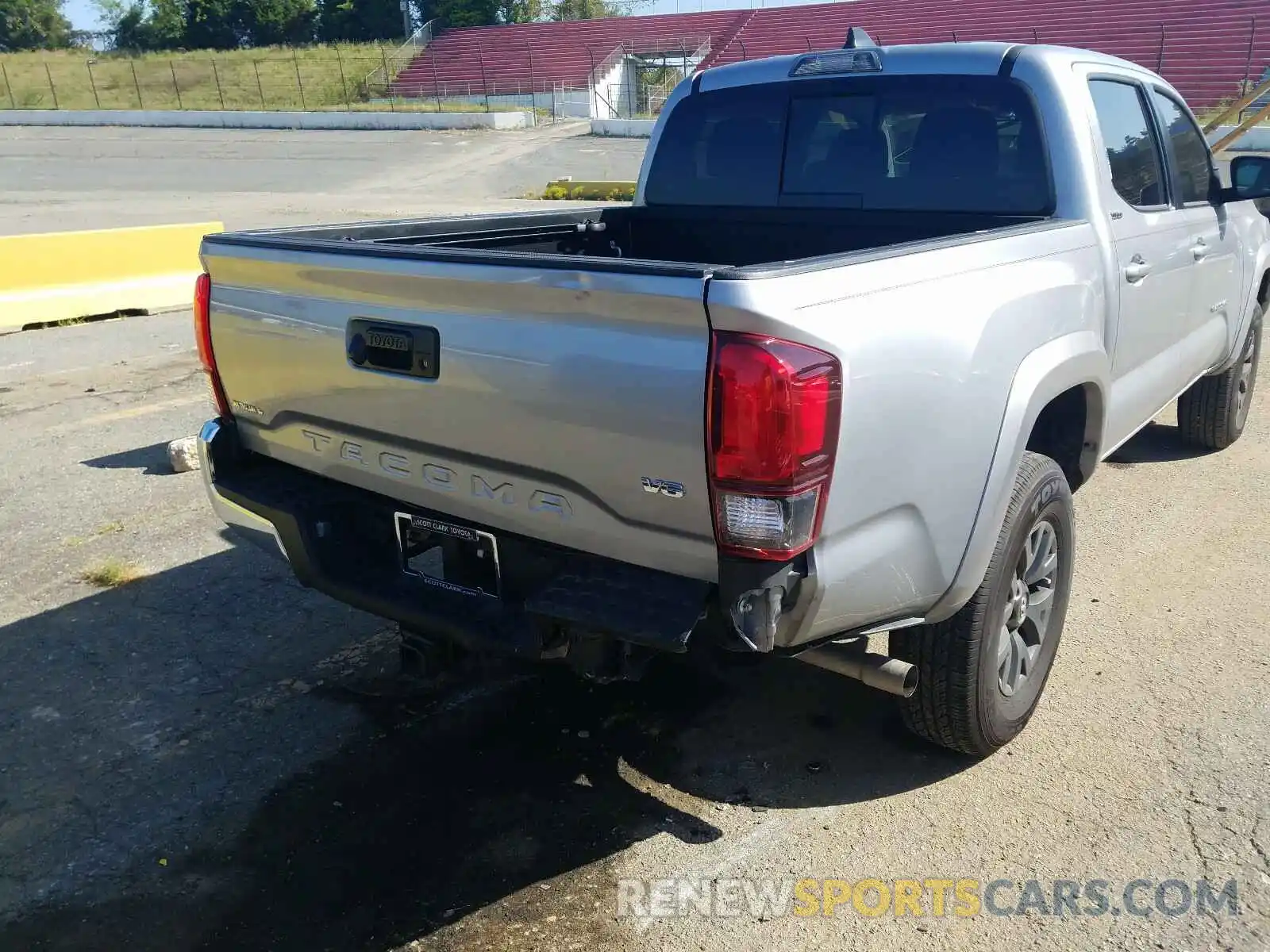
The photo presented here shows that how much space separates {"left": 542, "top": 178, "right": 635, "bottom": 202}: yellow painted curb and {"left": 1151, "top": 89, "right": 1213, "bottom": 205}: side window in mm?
16672

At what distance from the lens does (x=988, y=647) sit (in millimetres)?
2943

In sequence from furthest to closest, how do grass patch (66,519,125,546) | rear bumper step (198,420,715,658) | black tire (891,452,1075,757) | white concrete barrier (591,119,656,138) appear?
white concrete barrier (591,119,656,138), grass patch (66,519,125,546), black tire (891,452,1075,757), rear bumper step (198,420,715,658)

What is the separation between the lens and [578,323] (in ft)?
7.82

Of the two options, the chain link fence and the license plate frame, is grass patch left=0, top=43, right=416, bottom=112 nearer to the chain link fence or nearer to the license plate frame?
the chain link fence

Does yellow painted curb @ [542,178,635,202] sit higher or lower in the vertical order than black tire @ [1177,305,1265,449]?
lower

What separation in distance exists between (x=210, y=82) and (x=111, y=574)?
58.7 metres

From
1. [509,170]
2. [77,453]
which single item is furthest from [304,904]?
[509,170]

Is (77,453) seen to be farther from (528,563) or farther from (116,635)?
(528,563)

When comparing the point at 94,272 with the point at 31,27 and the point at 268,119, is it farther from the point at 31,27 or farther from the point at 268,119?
the point at 31,27

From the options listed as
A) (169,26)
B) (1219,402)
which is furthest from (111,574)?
(169,26)

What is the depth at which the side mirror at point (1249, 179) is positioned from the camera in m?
4.69

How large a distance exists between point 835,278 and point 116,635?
3222 mm

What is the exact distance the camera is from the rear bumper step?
241 centimetres

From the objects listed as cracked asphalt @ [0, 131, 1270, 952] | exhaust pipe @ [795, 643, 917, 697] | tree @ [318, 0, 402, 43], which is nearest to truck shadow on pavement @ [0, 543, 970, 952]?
cracked asphalt @ [0, 131, 1270, 952]
